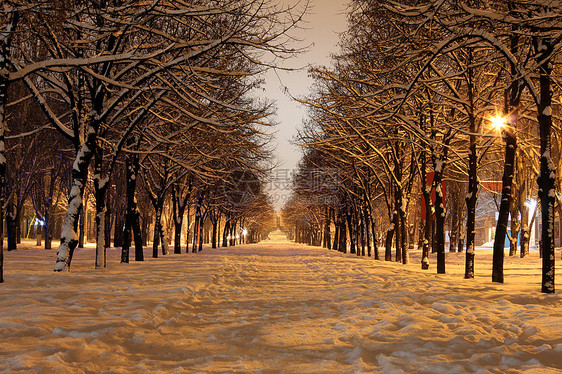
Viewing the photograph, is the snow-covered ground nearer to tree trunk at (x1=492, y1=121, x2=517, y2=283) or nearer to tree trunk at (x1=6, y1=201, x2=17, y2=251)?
tree trunk at (x1=492, y1=121, x2=517, y2=283)

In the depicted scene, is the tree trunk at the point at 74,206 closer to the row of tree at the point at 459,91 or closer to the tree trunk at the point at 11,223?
the row of tree at the point at 459,91

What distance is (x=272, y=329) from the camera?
21.4 ft

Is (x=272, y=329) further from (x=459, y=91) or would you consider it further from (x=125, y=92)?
(x=459, y=91)

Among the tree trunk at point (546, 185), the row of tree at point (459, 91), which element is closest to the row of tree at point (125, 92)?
the row of tree at point (459, 91)

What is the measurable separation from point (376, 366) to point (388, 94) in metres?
15.3

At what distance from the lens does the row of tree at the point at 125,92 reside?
33.5 ft

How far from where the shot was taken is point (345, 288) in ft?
36.6

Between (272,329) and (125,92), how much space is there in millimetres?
8404

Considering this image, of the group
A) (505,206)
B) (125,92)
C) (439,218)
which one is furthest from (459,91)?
(125,92)

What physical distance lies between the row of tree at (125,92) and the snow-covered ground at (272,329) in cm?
420

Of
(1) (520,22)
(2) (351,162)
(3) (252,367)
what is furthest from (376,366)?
(2) (351,162)

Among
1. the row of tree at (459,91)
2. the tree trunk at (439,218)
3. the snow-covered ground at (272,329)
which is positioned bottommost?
the snow-covered ground at (272,329)

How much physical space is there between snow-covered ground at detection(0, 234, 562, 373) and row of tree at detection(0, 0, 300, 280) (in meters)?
4.20

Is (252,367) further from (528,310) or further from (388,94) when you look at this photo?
(388,94)
